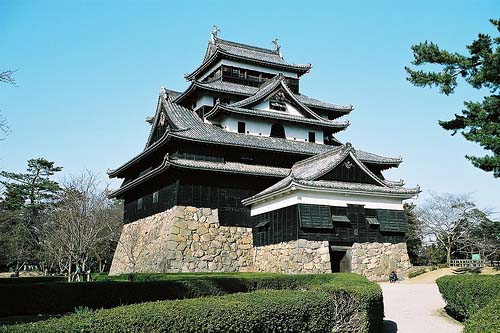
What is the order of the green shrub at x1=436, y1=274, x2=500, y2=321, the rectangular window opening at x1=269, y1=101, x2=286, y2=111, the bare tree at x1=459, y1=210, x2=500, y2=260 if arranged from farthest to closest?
the bare tree at x1=459, y1=210, x2=500, y2=260 → the rectangular window opening at x1=269, y1=101, x2=286, y2=111 → the green shrub at x1=436, y1=274, x2=500, y2=321

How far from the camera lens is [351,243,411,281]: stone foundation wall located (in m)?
25.8

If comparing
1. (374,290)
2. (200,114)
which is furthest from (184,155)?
(374,290)

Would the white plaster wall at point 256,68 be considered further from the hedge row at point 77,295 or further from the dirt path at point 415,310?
the hedge row at point 77,295

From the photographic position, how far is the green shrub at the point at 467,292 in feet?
44.5

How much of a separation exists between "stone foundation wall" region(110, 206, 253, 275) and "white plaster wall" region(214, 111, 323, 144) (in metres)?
6.71

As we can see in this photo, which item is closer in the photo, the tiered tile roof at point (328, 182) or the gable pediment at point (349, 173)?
the tiered tile roof at point (328, 182)

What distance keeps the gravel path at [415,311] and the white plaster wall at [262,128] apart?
537 inches

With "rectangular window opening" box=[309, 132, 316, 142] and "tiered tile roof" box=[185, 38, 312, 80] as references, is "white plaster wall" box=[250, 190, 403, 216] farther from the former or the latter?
"tiered tile roof" box=[185, 38, 312, 80]

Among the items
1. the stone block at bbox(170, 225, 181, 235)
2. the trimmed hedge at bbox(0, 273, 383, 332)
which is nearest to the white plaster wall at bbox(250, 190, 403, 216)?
the stone block at bbox(170, 225, 181, 235)

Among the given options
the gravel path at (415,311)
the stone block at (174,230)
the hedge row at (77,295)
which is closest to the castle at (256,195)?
the stone block at (174,230)

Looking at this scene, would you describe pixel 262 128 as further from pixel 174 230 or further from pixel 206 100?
pixel 174 230

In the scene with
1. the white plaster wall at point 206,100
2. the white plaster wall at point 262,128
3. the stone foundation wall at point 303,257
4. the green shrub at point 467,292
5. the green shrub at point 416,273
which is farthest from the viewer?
the white plaster wall at point 206,100

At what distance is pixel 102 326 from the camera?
294 inches

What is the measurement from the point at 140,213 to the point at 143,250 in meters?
4.00
